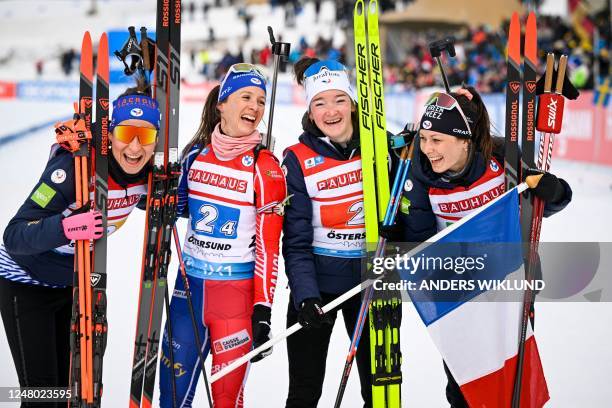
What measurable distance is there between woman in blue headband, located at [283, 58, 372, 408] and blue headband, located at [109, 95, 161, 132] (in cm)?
58

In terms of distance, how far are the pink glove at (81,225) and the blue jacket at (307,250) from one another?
30.5 inches

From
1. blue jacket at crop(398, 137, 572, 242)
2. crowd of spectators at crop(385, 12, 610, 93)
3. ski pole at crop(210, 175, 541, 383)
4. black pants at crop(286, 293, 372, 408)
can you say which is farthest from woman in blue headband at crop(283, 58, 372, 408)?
crowd of spectators at crop(385, 12, 610, 93)

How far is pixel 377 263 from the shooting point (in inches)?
117

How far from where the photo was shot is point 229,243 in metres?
3.00

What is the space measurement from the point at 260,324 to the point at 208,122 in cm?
96

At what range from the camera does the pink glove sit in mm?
2715

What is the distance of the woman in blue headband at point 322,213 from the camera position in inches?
116

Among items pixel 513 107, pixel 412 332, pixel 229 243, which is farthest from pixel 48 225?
pixel 412 332

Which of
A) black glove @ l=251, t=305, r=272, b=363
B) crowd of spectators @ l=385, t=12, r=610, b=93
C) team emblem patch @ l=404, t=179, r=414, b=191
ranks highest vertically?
crowd of spectators @ l=385, t=12, r=610, b=93

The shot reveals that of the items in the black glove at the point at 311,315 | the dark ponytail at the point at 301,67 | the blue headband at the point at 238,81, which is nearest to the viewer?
the black glove at the point at 311,315

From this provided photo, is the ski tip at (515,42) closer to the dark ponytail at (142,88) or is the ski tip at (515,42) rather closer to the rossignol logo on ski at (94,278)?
the dark ponytail at (142,88)

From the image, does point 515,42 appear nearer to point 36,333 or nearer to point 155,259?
point 155,259

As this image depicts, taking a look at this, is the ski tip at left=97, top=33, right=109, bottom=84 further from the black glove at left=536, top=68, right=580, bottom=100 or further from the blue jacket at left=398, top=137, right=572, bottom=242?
the black glove at left=536, top=68, right=580, bottom=100

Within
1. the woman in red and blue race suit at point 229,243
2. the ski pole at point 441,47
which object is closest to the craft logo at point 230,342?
the woman in red and blue race suit at point 229,243
